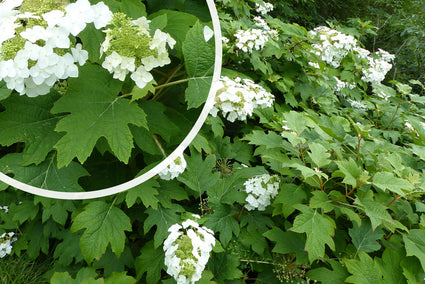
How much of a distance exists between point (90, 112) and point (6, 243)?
170 cm

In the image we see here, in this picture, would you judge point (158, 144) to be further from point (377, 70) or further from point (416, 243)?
point (377, 70)

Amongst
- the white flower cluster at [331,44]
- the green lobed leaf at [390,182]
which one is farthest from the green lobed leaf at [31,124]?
the white flower cluster at [331,44]

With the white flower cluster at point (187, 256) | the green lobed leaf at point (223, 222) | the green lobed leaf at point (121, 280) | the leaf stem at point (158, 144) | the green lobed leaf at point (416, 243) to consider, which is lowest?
the green lobed leaf at point (121, 280)

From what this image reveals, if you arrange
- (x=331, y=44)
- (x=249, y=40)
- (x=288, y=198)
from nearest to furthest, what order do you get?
(x=288, y=198) < (x=249, y=40) < (x=331, y=44)

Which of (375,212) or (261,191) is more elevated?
(375,212)

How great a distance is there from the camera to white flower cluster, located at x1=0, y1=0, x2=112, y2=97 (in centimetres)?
54

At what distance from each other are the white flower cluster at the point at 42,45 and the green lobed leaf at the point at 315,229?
3.08 feet

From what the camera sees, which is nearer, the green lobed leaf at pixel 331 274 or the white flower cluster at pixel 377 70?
the green lobed leaf at pixel 331 274

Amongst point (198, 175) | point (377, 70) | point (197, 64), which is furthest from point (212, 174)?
point (377, 70)

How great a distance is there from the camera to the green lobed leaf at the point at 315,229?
1.16 m

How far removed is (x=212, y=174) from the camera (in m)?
1.59

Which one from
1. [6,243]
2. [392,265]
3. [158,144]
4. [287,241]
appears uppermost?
[158,144]

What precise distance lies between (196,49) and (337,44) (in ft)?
7.00

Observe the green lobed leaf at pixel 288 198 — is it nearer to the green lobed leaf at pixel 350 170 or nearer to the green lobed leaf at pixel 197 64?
the green lobed leaf at pixel 350 170
